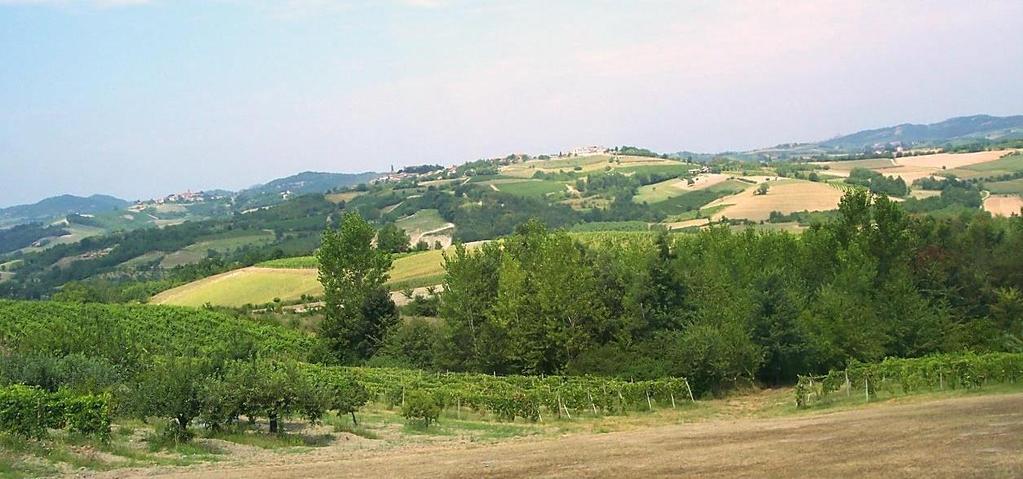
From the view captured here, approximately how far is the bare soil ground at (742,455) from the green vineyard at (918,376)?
935 centimetres

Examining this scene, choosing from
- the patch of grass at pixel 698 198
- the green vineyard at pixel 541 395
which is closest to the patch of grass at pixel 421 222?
the patch of grass at pixel 698 198

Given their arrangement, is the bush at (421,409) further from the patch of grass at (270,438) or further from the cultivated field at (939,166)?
the cultivated field at (939,166)

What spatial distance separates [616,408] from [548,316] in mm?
15586

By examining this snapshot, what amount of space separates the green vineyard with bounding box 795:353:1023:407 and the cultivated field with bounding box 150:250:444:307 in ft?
196

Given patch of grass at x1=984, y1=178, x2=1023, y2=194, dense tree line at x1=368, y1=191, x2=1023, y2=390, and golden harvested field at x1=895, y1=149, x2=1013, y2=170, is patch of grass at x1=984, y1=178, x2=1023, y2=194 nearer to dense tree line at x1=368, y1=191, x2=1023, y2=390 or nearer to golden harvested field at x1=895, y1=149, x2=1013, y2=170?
golden harvested field at x1=895, y1=149, x2=1013, y2=170

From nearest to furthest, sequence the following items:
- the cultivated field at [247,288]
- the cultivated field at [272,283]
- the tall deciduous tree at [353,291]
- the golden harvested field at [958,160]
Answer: the tall deciduous tree at [353,291]
the cultivated field at [272,283]
the cultivated field at [247,288]
the golden harvested field at [958,160]

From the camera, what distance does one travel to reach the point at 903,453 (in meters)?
20.1

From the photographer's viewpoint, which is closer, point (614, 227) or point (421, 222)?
point (614, 227)

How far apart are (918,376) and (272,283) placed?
84.6 m

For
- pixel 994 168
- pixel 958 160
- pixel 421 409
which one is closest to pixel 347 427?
pixel 421 409

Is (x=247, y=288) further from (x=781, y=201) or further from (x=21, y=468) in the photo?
(x=781, y=201)

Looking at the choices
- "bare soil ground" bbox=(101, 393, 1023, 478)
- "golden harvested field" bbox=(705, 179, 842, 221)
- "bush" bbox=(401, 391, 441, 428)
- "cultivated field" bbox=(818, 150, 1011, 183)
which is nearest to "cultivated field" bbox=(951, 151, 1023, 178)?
"cultivated field" bbox=(818, 150, 1011, 183)

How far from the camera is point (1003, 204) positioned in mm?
118062

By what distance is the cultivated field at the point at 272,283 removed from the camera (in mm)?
99188
